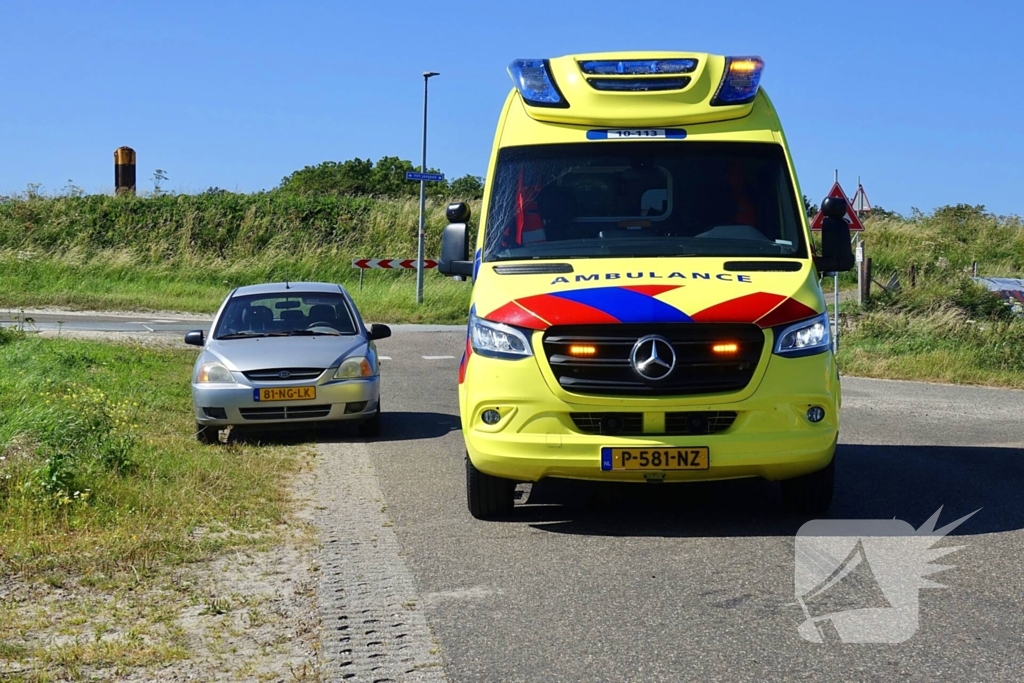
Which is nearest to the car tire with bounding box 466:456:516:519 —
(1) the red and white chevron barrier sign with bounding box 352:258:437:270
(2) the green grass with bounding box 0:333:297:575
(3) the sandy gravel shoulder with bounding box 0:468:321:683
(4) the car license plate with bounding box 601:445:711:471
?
(4) the car license plate with bounding box 601:445:711:471

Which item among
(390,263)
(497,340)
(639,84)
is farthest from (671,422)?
(390,263)

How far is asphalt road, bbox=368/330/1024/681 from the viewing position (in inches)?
192

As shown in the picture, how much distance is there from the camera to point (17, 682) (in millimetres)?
4652

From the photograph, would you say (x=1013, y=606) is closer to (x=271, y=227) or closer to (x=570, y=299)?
(x=570, y=299)

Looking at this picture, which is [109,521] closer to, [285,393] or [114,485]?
[114,485]

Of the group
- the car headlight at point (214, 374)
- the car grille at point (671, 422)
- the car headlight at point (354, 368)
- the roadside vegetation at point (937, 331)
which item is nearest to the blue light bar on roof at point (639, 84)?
the car grille at point (671, 422)

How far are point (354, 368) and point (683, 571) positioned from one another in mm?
5698

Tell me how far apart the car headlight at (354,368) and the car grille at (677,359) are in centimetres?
474

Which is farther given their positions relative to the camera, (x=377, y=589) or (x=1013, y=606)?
(x=377, y=589)

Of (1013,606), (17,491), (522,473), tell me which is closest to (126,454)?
(17,491)

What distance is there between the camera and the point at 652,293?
7.04 m

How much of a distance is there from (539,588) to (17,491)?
3711mm

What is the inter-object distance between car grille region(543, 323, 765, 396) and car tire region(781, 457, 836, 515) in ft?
3.05

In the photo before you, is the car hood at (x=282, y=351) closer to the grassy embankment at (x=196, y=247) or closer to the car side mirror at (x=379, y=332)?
the car side mirror at (x=379, y=332)
